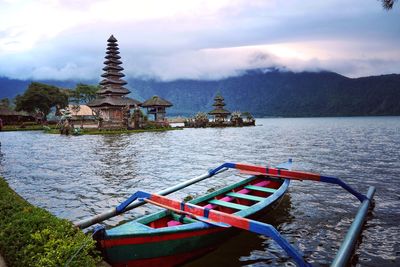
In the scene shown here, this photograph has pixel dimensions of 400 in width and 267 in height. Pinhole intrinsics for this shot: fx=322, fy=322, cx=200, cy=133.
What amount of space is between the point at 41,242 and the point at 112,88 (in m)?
62.6

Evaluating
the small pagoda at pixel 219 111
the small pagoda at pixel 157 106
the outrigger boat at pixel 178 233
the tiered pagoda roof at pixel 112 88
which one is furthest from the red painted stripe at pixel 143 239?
the small pagoda at pixel 219 111

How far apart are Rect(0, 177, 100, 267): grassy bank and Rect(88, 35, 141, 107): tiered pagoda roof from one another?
55.6 meters

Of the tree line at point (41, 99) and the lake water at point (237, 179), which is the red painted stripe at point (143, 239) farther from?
the tree line at point (41, 99)

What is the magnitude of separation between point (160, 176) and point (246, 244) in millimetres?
9474

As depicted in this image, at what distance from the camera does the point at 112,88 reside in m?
64.8

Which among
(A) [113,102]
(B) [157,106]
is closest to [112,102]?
(A) [113,102]

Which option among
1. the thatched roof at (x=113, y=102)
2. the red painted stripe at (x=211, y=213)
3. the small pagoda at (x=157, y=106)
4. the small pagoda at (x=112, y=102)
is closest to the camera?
the red painted stripe at (x=211, y=213)

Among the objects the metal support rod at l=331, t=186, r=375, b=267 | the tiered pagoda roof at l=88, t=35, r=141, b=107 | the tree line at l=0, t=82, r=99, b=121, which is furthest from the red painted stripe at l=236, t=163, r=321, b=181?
the tree line at l=0, t=82, r=99, b=121

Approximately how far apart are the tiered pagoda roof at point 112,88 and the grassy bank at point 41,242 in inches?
2191

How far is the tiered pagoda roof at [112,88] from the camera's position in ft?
204

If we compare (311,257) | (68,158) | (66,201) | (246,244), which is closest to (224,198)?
(246,244)

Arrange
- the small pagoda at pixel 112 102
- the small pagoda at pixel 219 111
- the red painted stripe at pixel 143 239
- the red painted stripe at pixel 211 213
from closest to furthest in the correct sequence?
the red painted stripe at pixel 143 239, the red painted stripe at pixel 211 213, the small pagoda at pixel 112 102, the small pagoda at pixel 219 111

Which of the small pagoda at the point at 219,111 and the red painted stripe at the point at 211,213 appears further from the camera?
the small pagoda at the point at 219,111

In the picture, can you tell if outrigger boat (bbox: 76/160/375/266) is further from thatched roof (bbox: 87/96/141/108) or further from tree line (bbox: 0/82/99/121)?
tree line (bbox: 0/82/99/121)
